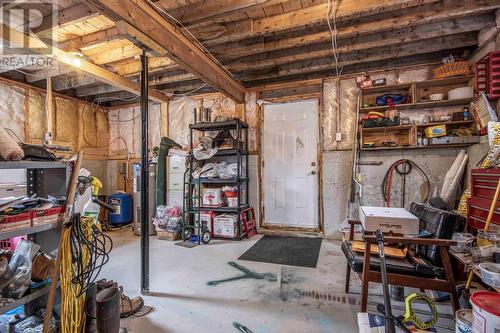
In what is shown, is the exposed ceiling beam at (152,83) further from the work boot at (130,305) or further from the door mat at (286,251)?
the work boot at (130,305)

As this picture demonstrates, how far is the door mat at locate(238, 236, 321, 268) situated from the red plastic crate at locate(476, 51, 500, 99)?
2747 mm

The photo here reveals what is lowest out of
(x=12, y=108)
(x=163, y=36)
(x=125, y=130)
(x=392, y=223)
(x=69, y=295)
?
(x=69, y=295)

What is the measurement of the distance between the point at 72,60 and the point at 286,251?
3.82 m

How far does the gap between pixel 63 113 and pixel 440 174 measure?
6508 millimetres

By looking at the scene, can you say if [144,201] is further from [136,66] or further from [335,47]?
[335,47]

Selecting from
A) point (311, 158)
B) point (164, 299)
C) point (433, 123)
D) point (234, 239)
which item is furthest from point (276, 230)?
point (433, 123)

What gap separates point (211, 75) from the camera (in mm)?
3344

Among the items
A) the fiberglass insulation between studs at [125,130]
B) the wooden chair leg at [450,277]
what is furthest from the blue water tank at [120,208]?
the wooden chair leg at [450,277]

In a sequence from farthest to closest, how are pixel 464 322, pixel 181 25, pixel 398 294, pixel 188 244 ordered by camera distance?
pixel 188 244, pixel 181 25, pixel 398 294, pixel 464 322

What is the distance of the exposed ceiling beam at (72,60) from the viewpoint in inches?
106

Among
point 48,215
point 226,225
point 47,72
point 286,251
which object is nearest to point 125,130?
point 47,72

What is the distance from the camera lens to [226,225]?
4020 millimetres

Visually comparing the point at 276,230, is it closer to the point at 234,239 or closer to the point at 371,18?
the point at 234,239

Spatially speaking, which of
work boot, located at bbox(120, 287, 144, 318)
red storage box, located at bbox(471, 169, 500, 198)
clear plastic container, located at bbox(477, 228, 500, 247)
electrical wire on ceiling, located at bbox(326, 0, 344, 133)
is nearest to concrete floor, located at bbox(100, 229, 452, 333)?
work boot, located at bbox(120, 287, 144, 318)
